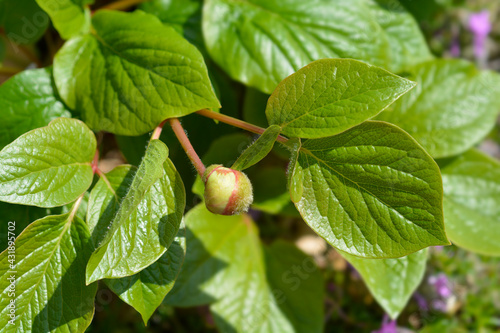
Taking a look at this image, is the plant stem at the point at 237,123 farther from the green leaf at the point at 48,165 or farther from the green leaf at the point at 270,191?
the green leaf at the point at 270,191

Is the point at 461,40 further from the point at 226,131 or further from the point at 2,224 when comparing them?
the point at 2,224

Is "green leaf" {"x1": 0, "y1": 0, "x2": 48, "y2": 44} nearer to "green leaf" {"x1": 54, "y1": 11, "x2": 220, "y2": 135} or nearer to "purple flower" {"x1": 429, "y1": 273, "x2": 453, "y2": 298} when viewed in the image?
"green leaf" {"x1": 54, "y1": 11, "x2": 220, "y2": 135}

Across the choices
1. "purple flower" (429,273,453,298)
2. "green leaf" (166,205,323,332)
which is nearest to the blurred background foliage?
"purple flower" (429,273,453,298)

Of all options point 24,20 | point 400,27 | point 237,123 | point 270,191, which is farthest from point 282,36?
point 24,20

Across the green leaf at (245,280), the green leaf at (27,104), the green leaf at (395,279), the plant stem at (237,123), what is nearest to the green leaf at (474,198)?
the green leaf at (395,279)

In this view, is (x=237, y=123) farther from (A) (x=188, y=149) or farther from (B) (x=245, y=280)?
(B) (x=245, y=280)

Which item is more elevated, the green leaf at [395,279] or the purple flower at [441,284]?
the green leaf at [395,279]
